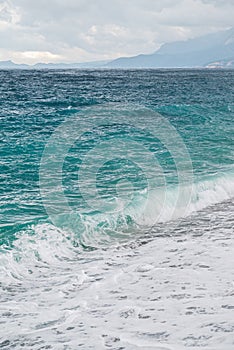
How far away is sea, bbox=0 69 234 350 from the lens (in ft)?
20.2

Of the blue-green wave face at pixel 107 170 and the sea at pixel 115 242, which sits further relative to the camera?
the blue-green wave face at pixel 107 170

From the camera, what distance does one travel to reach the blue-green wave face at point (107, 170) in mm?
11523

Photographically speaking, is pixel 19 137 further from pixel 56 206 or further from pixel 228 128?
pixel 228 128

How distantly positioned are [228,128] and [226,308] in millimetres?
23335

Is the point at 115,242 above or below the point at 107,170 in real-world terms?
below

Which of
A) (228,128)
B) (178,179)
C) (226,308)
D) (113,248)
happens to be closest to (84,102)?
(228,128)

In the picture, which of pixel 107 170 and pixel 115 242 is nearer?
pixel 115 242

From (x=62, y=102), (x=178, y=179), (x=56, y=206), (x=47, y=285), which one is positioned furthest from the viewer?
(x=62, y=102)

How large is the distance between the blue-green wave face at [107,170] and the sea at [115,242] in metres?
0.05

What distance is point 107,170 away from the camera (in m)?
16.5

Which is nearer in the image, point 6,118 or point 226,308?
point 226,308

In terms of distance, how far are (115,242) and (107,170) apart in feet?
21.1

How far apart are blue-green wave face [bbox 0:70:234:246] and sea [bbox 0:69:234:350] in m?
0.05

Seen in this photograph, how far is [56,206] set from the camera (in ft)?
40.0
